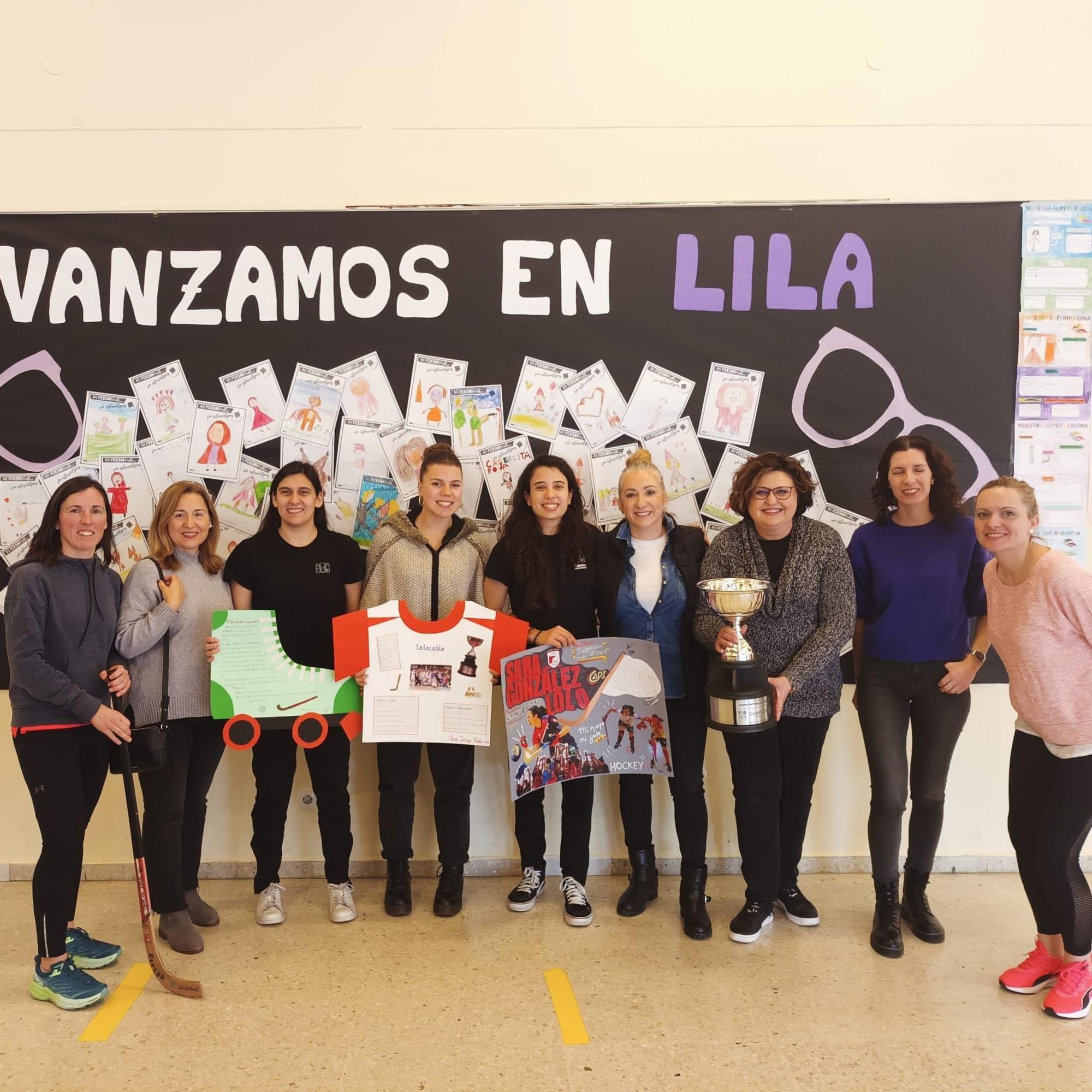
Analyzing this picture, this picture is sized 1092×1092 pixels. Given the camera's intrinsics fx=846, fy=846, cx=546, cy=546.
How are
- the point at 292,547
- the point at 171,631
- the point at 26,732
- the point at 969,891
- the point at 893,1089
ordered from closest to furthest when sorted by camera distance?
the point at 893,1089 → the point at 26,732 → the point at 171,631 → the point at 292,547 → the point at 969,891

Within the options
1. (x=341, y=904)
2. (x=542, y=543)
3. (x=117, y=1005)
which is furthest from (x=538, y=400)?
(x=117, y=1005)

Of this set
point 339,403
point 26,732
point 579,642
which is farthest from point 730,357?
point 26,732

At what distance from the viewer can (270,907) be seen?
2.98 meters

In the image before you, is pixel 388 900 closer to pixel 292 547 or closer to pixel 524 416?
pixel 292 547

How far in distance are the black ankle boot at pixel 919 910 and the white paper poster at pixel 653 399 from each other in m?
1.86

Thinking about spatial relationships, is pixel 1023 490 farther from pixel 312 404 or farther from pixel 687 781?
pixel 312 404

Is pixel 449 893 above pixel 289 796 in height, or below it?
below

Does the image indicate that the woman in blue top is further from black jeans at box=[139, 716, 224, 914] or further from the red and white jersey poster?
black jeans at box=[139, 716, 224, 914]

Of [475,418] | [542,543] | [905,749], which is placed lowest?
[905,749]

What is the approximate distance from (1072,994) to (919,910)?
54 centimetres

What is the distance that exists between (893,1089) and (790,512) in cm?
161

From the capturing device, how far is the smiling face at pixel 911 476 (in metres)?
2.78

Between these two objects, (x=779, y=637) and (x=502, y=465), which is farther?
(x=502, y=465)

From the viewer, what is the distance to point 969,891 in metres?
3.24
